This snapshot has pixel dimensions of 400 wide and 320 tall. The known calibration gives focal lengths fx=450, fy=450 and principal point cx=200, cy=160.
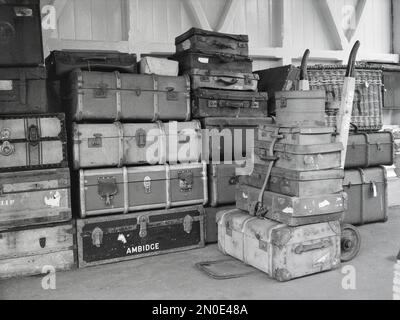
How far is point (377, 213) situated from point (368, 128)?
115cm

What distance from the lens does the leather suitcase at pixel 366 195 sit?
580cm

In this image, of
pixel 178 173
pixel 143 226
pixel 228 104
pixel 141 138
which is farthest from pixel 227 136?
pixel 143 226

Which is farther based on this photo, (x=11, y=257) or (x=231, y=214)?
(x=231, y=214)

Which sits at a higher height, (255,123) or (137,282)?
(255,123)

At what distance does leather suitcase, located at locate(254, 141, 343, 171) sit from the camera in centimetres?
403

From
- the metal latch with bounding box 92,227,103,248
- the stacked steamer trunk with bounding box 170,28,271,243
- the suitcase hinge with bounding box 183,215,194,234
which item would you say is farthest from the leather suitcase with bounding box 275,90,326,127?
the metal latch with bounding box 92,227,103,248

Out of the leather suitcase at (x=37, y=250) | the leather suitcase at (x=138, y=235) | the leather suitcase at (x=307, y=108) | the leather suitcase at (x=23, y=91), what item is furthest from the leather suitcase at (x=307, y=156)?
the leather suitcase at (x=23, y=91)

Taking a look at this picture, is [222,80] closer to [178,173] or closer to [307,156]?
[178,173]

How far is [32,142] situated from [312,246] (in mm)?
2797

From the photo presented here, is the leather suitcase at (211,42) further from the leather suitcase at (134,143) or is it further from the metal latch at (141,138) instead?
the metal latch at (141,138)

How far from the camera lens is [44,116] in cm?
437
